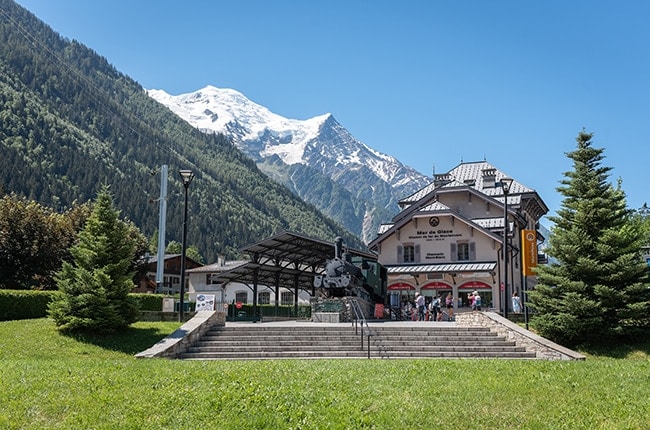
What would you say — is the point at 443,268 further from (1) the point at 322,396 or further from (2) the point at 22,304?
(1) the point at 322,396

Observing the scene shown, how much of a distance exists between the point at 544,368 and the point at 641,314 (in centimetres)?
969

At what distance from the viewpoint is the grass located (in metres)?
10.3

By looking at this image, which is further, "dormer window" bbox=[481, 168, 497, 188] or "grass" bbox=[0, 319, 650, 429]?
"dormer window" bbox=[481, 168, 497, 188]

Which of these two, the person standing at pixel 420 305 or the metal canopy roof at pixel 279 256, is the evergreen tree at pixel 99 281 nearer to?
the metal canopy roof at pixel 279 256

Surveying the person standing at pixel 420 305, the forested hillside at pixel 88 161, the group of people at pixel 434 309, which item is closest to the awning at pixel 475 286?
the group of people at pixel 434 309

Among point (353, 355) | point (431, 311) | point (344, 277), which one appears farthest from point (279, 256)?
point (353, 355)

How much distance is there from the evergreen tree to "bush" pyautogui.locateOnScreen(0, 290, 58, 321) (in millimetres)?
3158

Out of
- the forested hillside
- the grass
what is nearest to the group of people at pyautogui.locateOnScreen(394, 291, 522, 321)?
the grass

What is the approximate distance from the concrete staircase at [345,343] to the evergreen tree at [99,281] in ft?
12.2

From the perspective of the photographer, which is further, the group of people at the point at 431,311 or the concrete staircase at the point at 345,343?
the group of people at the point at 431,311

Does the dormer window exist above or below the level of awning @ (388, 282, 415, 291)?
above

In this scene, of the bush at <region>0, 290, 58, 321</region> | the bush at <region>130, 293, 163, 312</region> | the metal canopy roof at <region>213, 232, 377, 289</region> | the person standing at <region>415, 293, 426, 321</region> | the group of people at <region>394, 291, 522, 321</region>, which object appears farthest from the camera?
the metal canopy roof at <region>213, 232, 377, 289</region>

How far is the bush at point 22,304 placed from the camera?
26141 mm

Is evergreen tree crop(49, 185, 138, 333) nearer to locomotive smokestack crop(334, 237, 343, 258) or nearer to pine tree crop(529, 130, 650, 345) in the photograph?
locomotive smokestack crop(334, 237, 343, 258)
